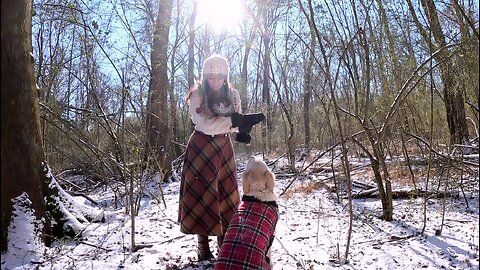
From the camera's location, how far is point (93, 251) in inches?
138

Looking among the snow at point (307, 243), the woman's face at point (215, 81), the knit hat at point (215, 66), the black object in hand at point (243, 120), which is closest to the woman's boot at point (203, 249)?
the snow at point (307, 243)

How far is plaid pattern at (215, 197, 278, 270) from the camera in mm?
2248

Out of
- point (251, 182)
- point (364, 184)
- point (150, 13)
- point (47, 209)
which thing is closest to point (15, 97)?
point (47, 209)

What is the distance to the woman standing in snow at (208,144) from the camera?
3.21 metres

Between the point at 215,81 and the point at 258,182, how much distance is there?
0.97 metres

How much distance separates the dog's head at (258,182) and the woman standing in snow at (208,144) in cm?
53

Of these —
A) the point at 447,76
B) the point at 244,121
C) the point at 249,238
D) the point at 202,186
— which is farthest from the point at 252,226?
the point at 447,76

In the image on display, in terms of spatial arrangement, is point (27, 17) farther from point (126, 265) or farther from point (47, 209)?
point (126, 265)

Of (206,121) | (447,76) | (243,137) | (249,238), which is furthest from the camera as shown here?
(243,137)

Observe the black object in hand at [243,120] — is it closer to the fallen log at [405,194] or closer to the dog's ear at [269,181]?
the dog's ear at [269,181]

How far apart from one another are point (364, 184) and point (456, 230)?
8.07 feet

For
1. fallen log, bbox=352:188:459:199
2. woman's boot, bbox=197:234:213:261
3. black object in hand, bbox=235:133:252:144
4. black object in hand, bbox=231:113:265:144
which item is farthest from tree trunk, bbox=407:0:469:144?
woman's boot, bbox=197:234:213:261

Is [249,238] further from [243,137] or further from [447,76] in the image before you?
[447,76]

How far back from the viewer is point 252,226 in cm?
245
